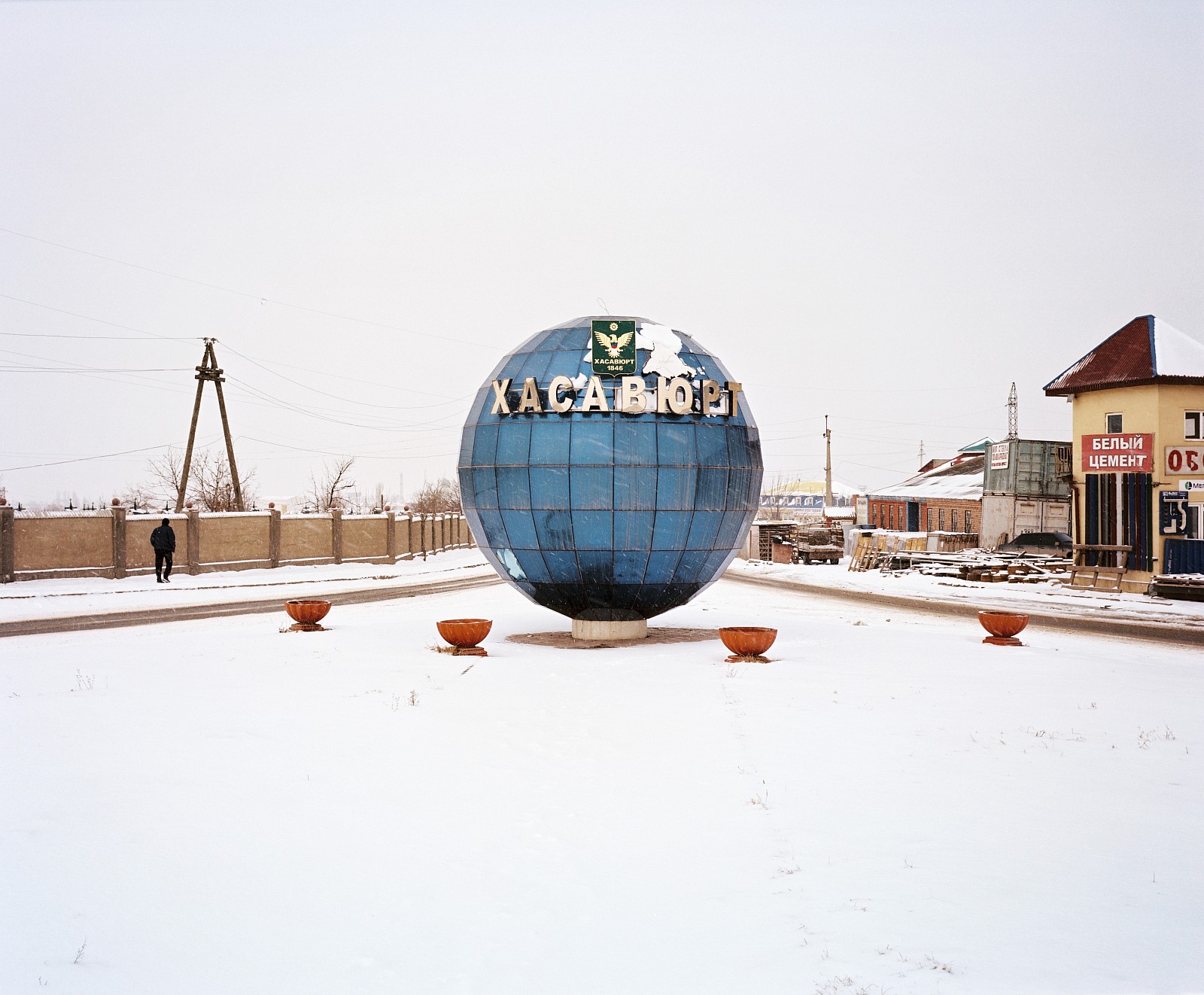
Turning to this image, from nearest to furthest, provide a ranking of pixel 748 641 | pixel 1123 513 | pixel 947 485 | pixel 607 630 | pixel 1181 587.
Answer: pixel 748 641
pixel 607 630
pixel 1181 587
pixel 1123 513
pixel 947 485

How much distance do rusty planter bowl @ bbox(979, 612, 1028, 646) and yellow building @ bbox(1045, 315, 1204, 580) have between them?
17.3 metres

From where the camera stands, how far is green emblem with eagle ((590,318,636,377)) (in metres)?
15.9

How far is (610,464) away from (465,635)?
384 centimetres

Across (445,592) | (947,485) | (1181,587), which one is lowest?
(445,592)

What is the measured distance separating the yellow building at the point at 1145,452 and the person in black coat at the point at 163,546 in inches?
1273

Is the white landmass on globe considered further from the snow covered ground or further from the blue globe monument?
the snow covered ground

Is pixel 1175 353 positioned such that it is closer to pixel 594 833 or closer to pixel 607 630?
pixel 607 630

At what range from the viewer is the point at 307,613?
61.3 ft

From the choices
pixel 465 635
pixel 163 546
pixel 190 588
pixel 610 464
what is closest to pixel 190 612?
pixel 190 588

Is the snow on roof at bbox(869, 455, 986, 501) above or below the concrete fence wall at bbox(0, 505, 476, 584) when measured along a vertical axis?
above

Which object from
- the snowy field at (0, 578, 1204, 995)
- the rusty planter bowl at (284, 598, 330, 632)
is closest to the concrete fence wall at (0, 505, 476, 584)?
the rusty planter bowl at (284, 598, 330, 632)

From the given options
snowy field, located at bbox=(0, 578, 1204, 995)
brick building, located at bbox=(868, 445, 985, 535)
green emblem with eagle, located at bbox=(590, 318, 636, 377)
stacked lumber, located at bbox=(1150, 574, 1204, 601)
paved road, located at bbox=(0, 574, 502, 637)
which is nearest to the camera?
snowy field, located at bbox=(0, 578, 1204, 995)

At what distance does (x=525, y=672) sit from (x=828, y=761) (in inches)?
224

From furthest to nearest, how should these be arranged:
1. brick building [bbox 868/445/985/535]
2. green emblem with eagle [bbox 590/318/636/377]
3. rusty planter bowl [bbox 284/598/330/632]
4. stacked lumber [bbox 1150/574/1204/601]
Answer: brick building [bbox 868/445/985/535] → stacked lumber [bbox 1150/574/1204/601] → rusty planter bowl [bbox 284/598/330/632] → green emblem with eagle [bbox 590/318/636/377]
